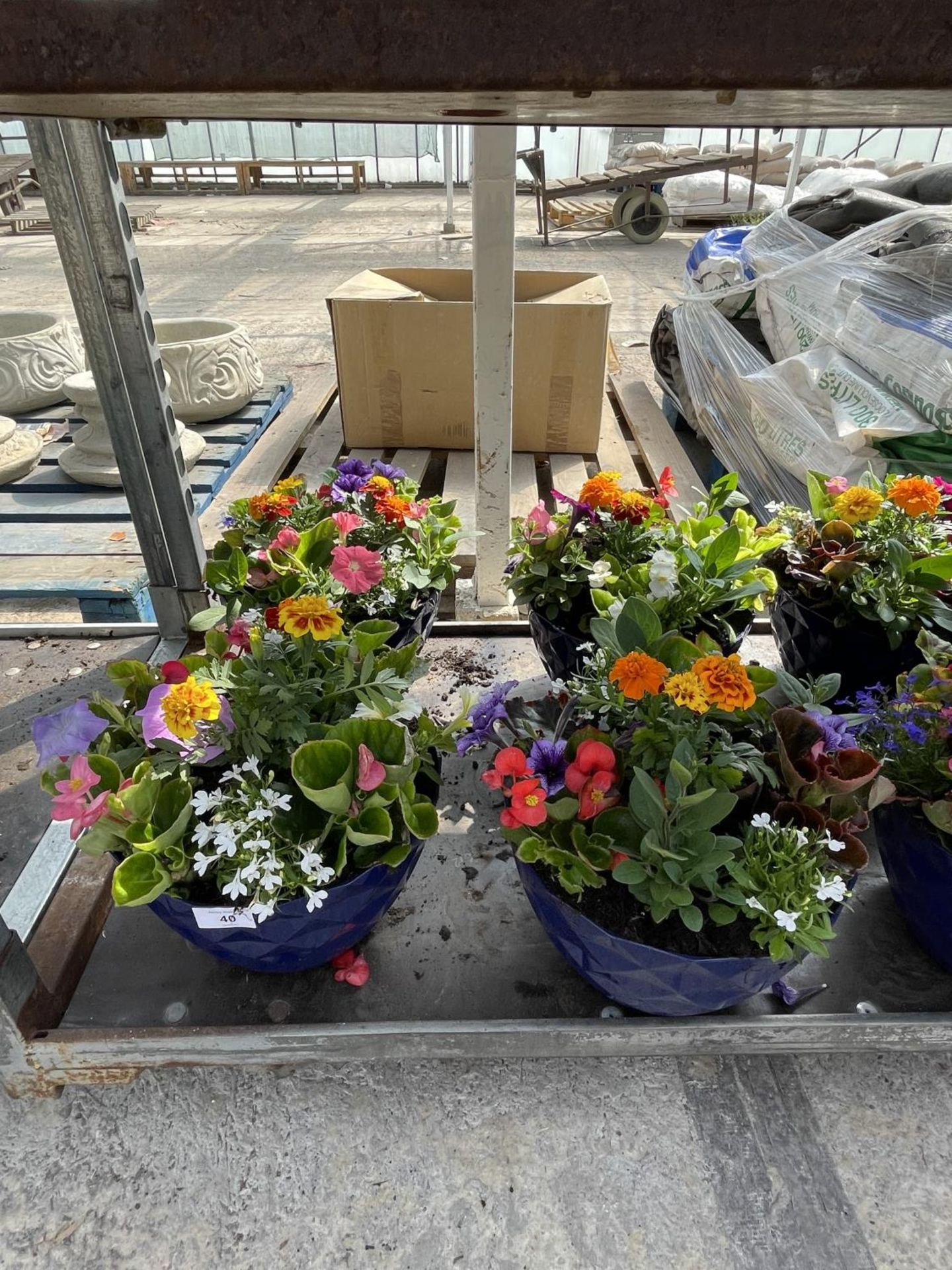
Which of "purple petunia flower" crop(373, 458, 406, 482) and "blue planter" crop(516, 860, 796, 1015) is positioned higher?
"purple petunia flower" crop(373, 458, 406, 482)

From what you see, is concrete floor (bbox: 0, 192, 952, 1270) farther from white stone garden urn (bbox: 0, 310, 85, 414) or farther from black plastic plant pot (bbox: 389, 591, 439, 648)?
white stone garden urn (bbox: 0, 310, 85, 414)

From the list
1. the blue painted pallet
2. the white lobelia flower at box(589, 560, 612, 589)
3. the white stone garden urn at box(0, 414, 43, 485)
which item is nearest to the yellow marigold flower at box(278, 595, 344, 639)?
the white lobelia flower at box(589, 560, 612, 589)

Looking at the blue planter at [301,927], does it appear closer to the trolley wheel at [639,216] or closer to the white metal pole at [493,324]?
the white metal pole at [493,324]

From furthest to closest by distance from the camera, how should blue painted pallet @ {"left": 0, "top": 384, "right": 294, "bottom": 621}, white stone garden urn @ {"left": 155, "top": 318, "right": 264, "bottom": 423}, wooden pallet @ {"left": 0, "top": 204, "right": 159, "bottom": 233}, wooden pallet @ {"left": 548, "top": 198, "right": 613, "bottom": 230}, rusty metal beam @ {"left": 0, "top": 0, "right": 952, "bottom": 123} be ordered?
wooden pallet @ {"left": 0, "top": 204, "right": 159, "bottom": 233} → wooden pallet @ {"left": 548, "top": 198, "right": 613, "bottom": 230} → white stone garden urn @ {"left": 155, "top": 318, "right": 264, "bottom": 423} → blue painted pallet @ {"left": 0, "top": 384, "right": 294, "bottom": 621} → rusty metal beam @ {"left": 0, "top": 0, "right": 952, "bottom": 123}

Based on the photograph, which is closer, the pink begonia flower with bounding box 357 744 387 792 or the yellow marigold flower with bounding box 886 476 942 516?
the pink begonia flower with bounding box 357 744 387 792

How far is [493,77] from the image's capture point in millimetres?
288

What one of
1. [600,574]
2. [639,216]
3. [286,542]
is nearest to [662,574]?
[600,574]

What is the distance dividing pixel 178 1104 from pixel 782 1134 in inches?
26.9

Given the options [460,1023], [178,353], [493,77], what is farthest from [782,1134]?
[178,353]

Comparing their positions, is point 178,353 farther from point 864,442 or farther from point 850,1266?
point 850,1266

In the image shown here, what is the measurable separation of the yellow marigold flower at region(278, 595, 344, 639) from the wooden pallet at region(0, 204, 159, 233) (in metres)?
9.30

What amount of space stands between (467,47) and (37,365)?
2.87 m

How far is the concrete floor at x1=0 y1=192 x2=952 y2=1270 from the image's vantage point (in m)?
0.74

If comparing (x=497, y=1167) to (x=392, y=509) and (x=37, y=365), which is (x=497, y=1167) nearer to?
(x=392, y=509)
